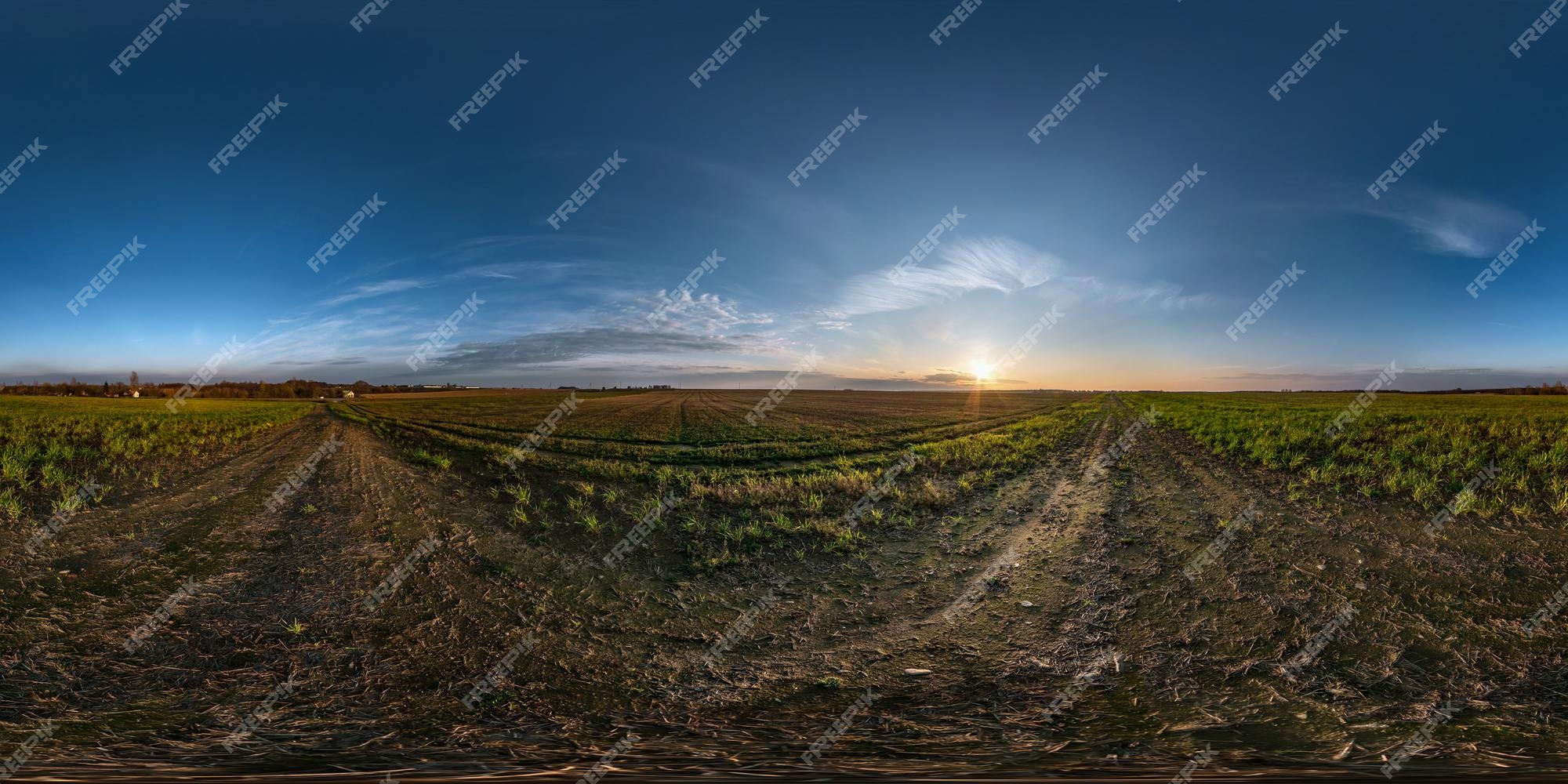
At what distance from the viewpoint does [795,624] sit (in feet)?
15.8

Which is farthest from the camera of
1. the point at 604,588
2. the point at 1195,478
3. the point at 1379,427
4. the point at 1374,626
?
the point at 1379,427

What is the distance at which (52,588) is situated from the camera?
5402 millimetres

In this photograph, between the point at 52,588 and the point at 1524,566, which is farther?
the point at 1524,566

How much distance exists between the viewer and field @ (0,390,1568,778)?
9.63 ft

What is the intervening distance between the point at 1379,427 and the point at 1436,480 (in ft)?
46.3

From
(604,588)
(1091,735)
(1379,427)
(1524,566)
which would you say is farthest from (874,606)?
(1379,427)

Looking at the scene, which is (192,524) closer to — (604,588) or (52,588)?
(52,588)

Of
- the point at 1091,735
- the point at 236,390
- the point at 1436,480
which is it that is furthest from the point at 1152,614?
the point at 236,390

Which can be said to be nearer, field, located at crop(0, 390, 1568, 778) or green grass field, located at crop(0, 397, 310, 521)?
field, located at crop(0, 390, 1568, 778)

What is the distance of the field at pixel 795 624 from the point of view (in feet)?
9.63

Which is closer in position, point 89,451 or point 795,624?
point 795,624

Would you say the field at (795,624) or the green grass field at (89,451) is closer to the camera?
the field at (795,624)

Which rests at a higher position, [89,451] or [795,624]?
[89,451]

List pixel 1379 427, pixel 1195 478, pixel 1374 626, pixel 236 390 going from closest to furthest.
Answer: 1. pixel 1374 626
2. pixel 1195 478
3. pixel 1379 427
4. pixel 236 390
